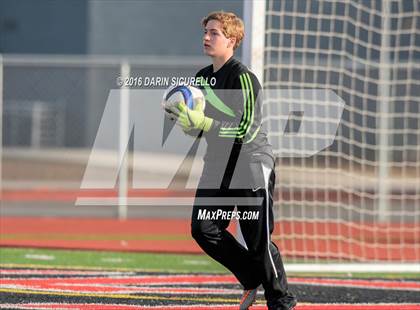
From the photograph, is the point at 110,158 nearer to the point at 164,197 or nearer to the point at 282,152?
the point at 164,197

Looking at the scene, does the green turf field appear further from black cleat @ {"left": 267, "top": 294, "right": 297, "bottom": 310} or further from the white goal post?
black cleat @ {"left": 267, "top": 294, "right": 297, "bottom": 310}

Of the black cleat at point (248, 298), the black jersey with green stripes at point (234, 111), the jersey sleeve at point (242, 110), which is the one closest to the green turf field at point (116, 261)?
the black cleat at point (248, 298)

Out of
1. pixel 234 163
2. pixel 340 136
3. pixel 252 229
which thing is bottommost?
pixel 340 136

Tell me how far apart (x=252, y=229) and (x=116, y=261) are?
361 centimetres

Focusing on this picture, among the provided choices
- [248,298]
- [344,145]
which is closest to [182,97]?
[248,298]

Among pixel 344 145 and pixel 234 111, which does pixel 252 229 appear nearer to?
pixel 234 111

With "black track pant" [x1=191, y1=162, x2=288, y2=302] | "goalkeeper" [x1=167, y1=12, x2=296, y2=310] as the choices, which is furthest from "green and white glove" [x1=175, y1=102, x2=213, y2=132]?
"black track pant" [x1=191, y1=162, x2=288, y2=302]

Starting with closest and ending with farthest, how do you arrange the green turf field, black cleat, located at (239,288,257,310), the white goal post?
black cleat, located at (239,288,257,310)
the green turf field
the white goal post

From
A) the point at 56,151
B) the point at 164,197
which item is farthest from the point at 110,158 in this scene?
the point at 56,151

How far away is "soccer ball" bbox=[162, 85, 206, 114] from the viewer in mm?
5785

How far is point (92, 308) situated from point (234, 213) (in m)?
1.20

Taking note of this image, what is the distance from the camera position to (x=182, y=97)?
5785mm

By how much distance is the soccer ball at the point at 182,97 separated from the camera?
579cm

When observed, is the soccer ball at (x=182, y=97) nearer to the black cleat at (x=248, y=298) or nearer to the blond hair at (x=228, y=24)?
the blond hair at (x=228, y=24)
